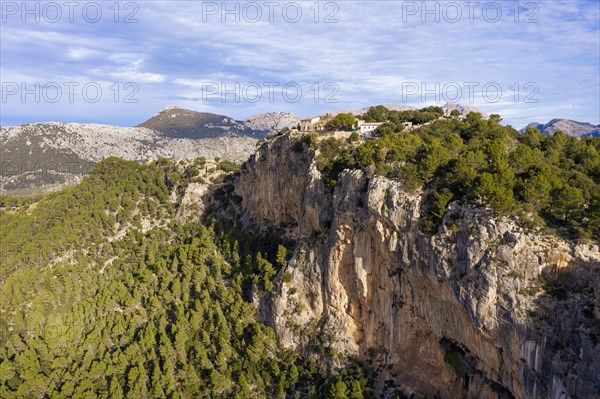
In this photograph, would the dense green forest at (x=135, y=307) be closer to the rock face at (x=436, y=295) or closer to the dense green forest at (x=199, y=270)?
the dense green forest at (x=199, y=270)

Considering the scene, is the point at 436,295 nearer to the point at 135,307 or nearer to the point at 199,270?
the point at 199,270

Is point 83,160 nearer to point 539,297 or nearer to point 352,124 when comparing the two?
point 352,124

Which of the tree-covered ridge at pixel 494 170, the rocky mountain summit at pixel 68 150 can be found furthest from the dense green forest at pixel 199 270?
the rocky mountain summit at pixel 68 150

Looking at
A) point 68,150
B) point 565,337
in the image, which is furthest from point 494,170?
point 68,150

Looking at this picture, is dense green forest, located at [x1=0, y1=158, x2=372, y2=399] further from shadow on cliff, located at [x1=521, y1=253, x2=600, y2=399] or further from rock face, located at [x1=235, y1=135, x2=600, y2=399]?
shadow on cliff, located at [x1=521, y1=253, x2=600, y2=399]

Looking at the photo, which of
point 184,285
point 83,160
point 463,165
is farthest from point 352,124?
point 83,160

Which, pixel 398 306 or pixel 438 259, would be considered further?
pixel 398 306
